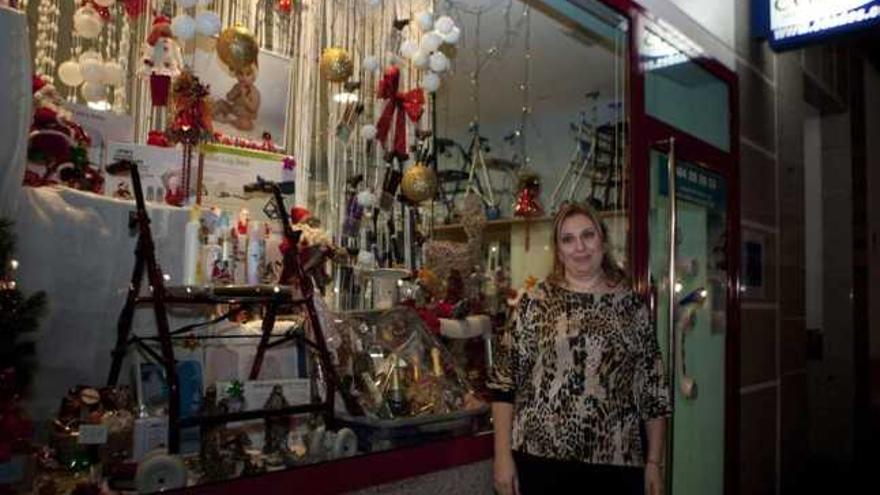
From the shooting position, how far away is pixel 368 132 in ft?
8.43

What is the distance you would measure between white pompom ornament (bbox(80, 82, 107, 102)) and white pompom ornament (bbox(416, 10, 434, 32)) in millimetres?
1140

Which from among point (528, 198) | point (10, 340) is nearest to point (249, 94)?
point (10, 340)

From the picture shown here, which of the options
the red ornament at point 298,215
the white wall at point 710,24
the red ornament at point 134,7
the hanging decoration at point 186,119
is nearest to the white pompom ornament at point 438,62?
the red ornament at point 298,215

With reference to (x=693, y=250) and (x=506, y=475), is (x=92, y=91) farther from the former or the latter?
(x=693, y=250)

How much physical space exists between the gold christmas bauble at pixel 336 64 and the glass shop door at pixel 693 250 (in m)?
1.33

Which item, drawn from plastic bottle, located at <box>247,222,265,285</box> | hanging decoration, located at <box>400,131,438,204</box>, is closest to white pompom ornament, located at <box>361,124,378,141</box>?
hanging decoration, located at <box>400,131,438,204</box>

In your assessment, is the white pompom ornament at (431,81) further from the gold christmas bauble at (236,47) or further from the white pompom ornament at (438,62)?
the gold christmas bauble at (236,47)

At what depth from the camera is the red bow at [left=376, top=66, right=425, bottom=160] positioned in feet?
8.59

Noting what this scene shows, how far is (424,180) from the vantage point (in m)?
2.54

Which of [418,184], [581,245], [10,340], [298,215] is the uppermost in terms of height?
[418,184]

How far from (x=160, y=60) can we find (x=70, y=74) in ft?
0.78

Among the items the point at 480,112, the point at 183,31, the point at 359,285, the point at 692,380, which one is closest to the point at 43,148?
Result: the point at 183,31

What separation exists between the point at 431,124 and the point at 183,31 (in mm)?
1115

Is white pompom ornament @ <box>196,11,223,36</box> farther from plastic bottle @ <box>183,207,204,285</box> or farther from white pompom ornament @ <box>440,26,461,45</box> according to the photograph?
white pompom ornament @ <box>440,26,461,45</box>
